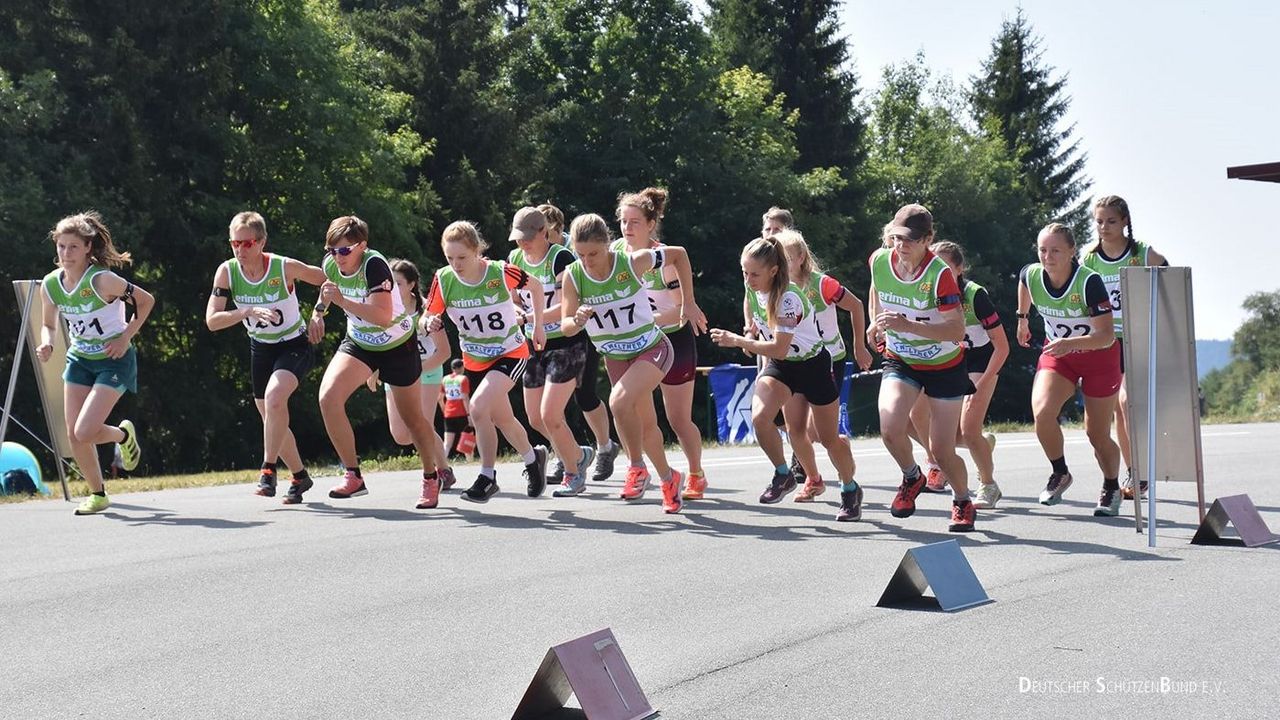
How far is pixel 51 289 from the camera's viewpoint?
37.7 feet

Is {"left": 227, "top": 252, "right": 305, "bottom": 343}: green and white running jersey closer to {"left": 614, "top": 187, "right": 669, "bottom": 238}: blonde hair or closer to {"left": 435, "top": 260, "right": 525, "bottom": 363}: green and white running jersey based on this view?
{"left": 435, "top": 260, "right": 525, "bottom": 363}: green and white running jersey

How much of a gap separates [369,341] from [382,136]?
29.5m

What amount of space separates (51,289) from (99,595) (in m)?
4.49

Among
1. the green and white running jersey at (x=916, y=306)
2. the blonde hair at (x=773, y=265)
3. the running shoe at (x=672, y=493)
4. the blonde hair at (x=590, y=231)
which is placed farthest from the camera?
the running shoe at (x=672, y=493)

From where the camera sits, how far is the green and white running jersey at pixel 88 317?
11.4m

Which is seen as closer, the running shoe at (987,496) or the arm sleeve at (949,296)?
the arm sleeve at (949,296)

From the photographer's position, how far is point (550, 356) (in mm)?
11969

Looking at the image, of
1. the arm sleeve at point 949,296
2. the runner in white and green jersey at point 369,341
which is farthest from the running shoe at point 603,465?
the arm sleeve at point 949,296

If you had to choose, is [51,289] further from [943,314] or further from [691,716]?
[691,716]

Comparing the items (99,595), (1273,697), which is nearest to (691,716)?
(1273,697)

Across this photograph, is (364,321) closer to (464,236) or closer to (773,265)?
(464,236)

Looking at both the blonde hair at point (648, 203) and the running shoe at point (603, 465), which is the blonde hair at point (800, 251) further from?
the running shoe at point (603, 465)

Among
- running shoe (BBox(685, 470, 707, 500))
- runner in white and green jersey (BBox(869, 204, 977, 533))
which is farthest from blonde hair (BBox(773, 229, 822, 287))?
running shoe (BBox(685, 470, 707, 500))

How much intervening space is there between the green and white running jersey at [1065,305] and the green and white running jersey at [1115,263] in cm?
44
